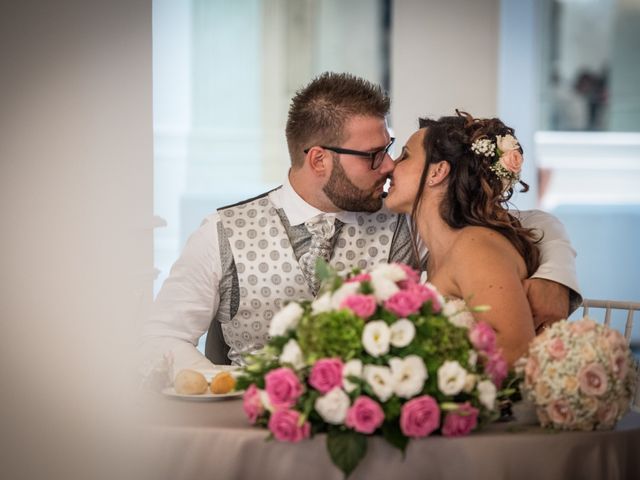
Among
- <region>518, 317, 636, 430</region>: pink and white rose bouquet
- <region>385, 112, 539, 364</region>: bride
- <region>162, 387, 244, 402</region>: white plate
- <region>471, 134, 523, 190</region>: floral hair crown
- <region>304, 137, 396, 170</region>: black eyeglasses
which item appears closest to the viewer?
<region>518, 317, 636, 430</region>: pink and white rose bouquet

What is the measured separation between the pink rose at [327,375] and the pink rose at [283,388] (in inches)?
1.4

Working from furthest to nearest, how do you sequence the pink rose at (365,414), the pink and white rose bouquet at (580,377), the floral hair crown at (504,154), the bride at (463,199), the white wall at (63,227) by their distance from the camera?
the floral hair crown at (504,154)
the bride at (463,199)
the pink and white rose bouquet at (580,377)
the pink rose at (365,414)
the white wall at (63,227)

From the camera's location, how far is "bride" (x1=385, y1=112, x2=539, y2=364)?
7.20 ft

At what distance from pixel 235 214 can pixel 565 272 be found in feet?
3.27

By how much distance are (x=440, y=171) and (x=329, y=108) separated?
1.60 feet

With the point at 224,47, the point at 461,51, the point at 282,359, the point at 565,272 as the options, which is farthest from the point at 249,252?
the point at 224,47

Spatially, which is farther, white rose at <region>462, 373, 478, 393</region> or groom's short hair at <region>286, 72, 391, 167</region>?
groom's short hair at <region>286, 72, 391, 167</region>

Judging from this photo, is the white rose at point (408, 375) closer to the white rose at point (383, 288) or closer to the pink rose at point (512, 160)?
the white rose at point (383, 288)

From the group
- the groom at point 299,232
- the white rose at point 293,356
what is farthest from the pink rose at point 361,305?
the groom at point 299,232

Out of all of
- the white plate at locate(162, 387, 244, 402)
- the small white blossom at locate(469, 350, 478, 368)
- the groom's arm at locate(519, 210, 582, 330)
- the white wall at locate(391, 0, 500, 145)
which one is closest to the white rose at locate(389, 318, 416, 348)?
the small white blossom at locate(469, 350, 478, 368)

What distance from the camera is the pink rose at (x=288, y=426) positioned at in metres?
1.46

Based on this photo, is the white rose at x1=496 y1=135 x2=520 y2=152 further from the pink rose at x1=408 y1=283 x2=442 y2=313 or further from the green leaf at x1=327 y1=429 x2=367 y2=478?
the green leaf at x1=327 y1=429 x2=367 y2=478

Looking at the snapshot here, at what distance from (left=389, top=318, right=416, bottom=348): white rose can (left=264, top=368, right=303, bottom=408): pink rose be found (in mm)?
165

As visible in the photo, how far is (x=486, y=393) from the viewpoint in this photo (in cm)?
150
